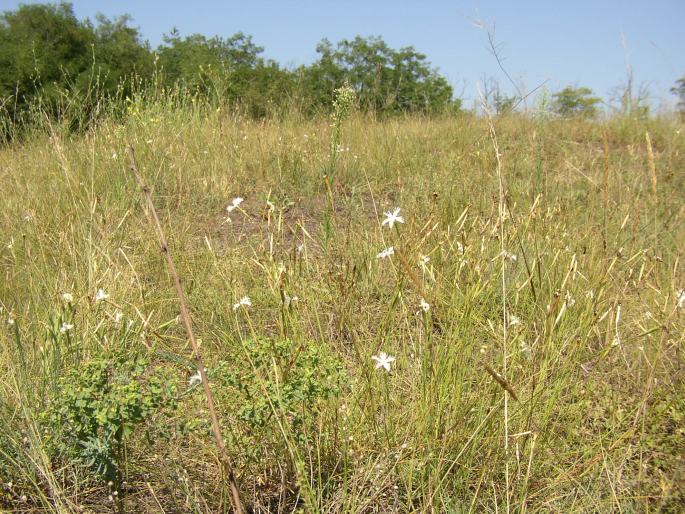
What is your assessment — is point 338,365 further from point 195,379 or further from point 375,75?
point 375,75

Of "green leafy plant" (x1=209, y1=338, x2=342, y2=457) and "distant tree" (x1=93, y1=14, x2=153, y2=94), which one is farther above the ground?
"distant tree" (x1=93, y1=14, x2=153, y2=94)

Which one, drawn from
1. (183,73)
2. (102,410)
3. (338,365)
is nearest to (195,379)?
(102,410)

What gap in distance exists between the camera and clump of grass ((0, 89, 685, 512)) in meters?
1.56

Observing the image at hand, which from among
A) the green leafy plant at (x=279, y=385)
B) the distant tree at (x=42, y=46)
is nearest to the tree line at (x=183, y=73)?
the distant tree at (x=42, y=46)

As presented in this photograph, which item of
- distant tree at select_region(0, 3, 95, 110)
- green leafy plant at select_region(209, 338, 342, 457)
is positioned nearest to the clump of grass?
green leafy plant at select_region(209, 338, 342, 457)

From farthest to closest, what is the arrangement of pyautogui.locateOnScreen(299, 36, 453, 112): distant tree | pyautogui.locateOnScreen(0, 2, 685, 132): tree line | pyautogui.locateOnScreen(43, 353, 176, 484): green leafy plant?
1. pyautogui.locateOnScreen(299, 36, 453, 112): distant tree
2. pyautogui.locateOnScreen(0, 2, 685, 132): tree line
3. pyautogui.locateOnScreen(43, 353, 176, 484): green leafy plant

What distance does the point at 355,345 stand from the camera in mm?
1691

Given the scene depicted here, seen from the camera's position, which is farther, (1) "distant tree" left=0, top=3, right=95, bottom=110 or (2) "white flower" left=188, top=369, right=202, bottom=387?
(1) "distant tree" left=0, top=3, right=95, bottom=110

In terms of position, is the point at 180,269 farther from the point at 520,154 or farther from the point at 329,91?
the point at 329,91

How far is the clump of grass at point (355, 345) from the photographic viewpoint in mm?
1561

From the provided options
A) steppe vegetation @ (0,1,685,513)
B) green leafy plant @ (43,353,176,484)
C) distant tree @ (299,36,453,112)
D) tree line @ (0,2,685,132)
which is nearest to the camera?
green leafy plant @ (43,353,176,484)

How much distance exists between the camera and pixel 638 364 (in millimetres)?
2170

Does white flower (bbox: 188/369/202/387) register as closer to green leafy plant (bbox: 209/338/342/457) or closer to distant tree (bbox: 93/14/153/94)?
green leafy plant (bbox: 209/338/342/457)

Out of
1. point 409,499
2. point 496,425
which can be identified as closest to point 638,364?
point 496,425
